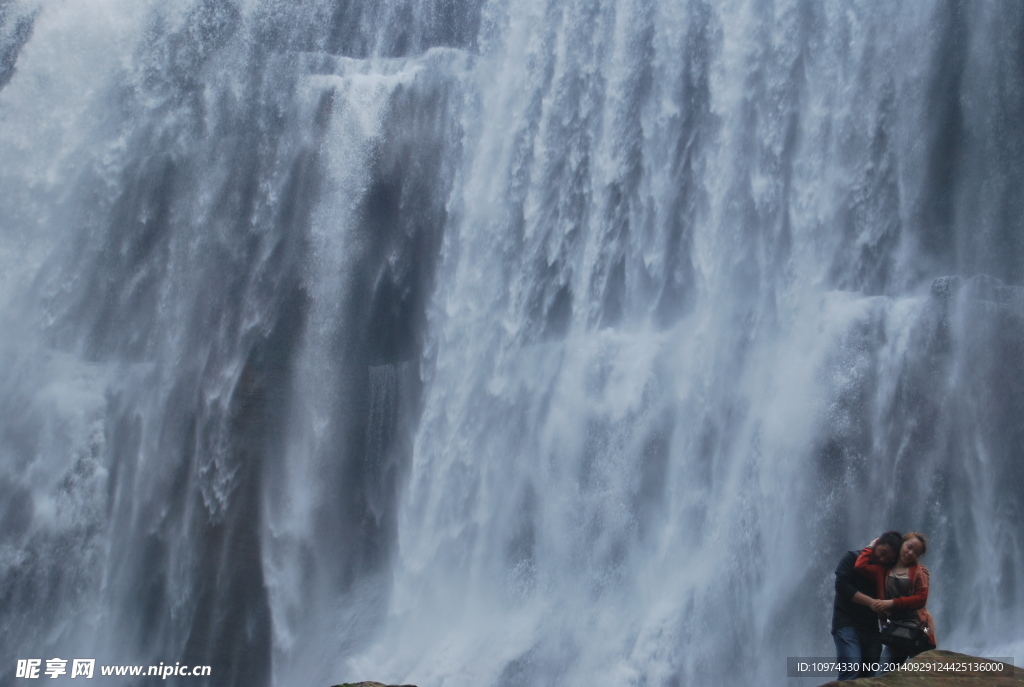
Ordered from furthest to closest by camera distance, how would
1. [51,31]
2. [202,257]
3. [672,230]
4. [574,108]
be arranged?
[51,31] → [202,257] → [574,108] → [672,230]

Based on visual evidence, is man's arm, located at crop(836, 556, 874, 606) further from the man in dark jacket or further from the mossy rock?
the mossy rock

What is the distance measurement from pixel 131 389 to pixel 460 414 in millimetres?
6268

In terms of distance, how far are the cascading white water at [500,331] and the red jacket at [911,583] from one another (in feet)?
21.6

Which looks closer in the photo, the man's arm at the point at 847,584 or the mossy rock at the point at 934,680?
the mossy rock at the point at 934,680

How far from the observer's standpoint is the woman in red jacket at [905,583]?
636 centimetres

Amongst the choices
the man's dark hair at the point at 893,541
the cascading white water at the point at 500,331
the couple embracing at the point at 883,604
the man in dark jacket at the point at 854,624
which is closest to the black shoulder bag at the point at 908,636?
the couple embracing at the point at 883,604

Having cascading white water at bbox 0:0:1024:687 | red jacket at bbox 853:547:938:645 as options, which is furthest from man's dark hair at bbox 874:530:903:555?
cascading white water at bbox 0:0:1024:687

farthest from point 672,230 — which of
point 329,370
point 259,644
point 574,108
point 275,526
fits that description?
point 259,644

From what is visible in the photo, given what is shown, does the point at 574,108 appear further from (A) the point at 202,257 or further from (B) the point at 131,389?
(B) the point at 131,389

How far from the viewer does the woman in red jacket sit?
6359mm

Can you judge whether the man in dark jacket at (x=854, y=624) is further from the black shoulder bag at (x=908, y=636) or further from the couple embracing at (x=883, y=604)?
the black shoulder bag at (x=908, y=636)

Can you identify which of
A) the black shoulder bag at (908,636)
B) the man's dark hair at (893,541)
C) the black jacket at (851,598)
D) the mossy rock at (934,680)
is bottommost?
the mossy rock at (934,680)

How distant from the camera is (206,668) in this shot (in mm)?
16250

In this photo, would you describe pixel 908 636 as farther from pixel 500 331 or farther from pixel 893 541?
pixel 500 331
